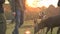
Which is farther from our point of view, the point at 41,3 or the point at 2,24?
the point at 41,3

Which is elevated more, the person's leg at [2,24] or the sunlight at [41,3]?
the sunlight at [41,3]

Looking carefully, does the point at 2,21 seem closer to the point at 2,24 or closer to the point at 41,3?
the point at 2,24

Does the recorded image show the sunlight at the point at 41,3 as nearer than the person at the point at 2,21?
No

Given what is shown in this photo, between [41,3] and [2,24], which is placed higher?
[41,3]

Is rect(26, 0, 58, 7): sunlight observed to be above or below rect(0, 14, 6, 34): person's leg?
above

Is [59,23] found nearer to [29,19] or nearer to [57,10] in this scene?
[57,10]

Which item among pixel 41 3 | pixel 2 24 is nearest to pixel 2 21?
pixel 2 24

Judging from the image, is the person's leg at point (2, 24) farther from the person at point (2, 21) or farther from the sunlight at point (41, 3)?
the sunlight at point (41, 3)

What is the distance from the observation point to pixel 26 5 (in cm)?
182

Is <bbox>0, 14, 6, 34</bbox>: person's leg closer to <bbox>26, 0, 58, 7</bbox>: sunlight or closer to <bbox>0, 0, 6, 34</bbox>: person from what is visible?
<bbox>0, 0, 6, 34</bbox>: person

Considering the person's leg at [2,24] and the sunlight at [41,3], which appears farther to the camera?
the sunlight at [41,3]

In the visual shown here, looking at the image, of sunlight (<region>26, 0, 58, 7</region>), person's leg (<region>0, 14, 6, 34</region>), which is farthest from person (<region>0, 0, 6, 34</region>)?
sunlight (<region>26, 0, 58, 7</region>)

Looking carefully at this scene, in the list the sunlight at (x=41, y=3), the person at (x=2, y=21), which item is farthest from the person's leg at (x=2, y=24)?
the sunlight at (x=41, y=3)

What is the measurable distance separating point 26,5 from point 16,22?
233mm
